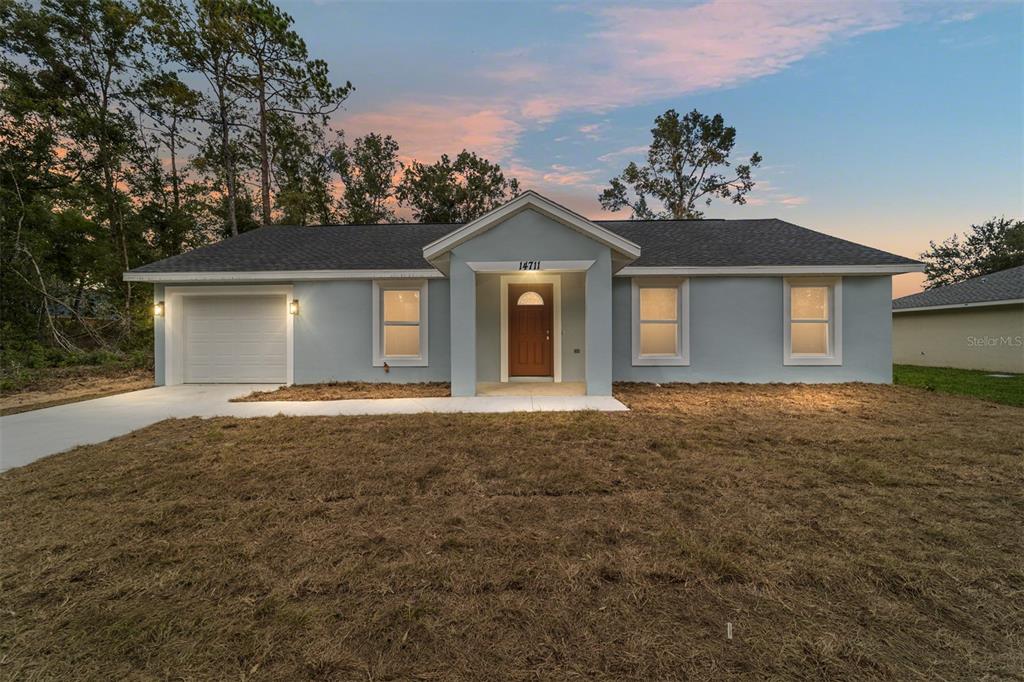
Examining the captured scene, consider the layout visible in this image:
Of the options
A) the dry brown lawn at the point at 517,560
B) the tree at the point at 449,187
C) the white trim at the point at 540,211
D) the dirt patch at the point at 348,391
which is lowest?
the dry brown lawn at the point at 517,560

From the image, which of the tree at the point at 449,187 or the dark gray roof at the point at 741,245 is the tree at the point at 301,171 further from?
the dark gray roof at the point at 741,245

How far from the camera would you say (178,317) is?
32.6 feet

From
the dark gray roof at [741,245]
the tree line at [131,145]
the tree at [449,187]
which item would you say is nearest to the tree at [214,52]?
the tree line at [131,145]

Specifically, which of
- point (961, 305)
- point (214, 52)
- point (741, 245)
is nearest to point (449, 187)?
point (214, 52)

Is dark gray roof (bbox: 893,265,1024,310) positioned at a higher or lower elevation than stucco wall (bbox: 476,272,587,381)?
higher

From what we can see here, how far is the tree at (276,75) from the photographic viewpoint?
16.4m

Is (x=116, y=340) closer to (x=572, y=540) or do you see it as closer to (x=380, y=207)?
(x=380, y=207)

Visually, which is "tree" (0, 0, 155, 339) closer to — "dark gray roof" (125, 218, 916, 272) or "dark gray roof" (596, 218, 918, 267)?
"dark gray roof" (125, 218, 916, 272)

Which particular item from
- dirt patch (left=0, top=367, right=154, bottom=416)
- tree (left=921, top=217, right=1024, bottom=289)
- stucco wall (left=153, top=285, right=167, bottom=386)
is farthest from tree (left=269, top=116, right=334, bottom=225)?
tree (left=921, top=217, right=1024, bottom=289)

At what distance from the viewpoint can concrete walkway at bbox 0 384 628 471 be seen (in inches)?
217

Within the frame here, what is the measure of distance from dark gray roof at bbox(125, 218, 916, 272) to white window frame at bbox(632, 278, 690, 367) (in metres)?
0.47

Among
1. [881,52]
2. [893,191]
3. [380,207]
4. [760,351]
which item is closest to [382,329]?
[760,351]

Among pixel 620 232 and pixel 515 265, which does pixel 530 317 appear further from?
pixel 620 232

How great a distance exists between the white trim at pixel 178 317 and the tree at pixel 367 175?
1349cm
